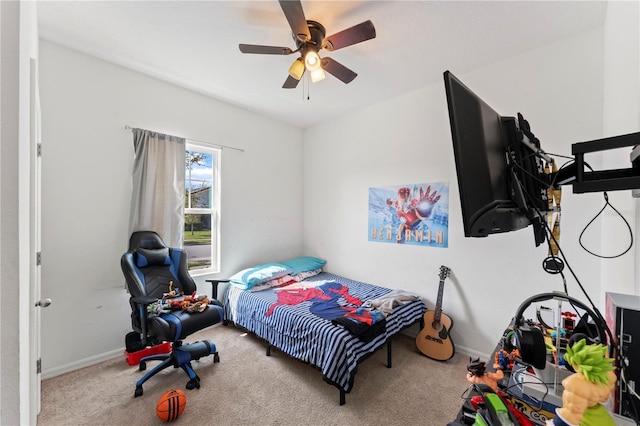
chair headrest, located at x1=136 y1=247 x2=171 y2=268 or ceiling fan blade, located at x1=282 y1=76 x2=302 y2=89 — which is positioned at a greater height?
ceiling fan blade, located at x1=282 y1=76 x2=302 y2=89

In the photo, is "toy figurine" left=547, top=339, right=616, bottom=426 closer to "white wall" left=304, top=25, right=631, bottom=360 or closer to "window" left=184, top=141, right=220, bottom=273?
"white wall" left=304, top=25, right=631, bottom=360

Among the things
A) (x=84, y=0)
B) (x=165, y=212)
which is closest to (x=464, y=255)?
(x=165, y=212)

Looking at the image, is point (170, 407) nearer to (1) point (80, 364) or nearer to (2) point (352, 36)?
(1) point (80, 364)

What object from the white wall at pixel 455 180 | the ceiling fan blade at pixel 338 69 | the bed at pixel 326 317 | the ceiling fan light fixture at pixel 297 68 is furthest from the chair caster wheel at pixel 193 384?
the ceiling fan blade at pixel 338 69

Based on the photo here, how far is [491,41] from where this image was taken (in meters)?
2.06

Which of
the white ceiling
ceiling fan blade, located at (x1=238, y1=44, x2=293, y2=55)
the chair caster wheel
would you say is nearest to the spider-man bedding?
the chair caster wheel

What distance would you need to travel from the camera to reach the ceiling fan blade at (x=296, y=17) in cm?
142

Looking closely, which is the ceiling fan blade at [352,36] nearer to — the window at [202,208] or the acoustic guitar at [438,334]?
the window at [202,208]

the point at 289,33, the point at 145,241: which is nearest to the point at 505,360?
the point at 289,33

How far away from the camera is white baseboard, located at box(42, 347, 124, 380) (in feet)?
6.84

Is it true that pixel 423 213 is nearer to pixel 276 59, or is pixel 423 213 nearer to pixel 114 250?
pixel 276 59

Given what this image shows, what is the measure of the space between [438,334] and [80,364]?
3284mm

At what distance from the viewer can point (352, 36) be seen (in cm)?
167

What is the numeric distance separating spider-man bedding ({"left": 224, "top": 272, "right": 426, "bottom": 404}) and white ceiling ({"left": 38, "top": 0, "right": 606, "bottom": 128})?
2.30 meters
